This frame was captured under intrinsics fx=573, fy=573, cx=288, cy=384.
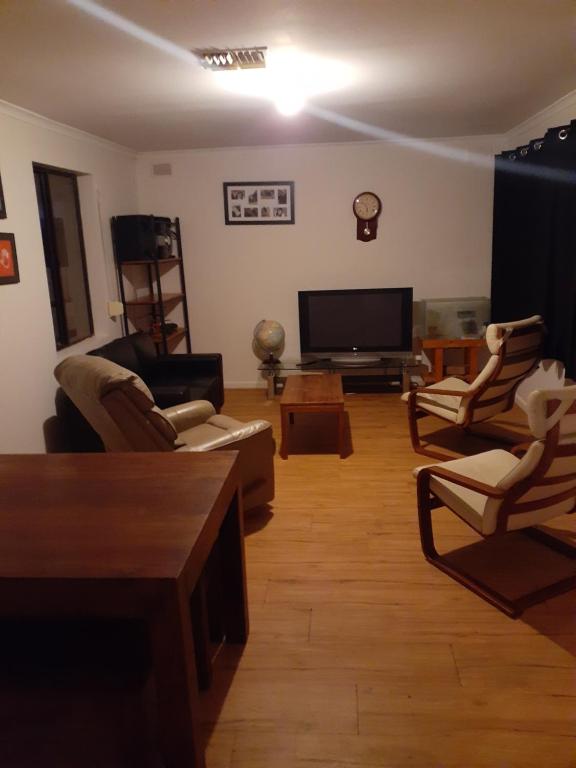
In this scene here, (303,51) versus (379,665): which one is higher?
(303,51)

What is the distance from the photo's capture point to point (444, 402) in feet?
13.8

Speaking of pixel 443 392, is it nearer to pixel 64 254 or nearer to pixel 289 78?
pixel 289 78

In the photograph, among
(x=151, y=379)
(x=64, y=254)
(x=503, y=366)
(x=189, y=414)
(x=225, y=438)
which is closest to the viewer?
(x=225, y=438)

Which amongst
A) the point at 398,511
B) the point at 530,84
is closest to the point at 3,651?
the point at 398,511

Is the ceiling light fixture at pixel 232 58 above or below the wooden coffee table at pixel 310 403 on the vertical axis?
above

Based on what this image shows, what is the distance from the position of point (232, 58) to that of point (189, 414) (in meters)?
2.03

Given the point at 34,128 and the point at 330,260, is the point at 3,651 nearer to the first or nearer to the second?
the point at 34,128

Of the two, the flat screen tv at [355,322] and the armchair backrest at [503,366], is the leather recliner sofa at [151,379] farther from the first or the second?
the armchair backrest at [503,366]

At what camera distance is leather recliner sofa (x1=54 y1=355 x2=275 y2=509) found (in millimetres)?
2842

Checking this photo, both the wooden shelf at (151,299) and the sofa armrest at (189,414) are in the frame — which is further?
the wooden shelf at (151,299)

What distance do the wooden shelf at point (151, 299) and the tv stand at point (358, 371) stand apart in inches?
44.4

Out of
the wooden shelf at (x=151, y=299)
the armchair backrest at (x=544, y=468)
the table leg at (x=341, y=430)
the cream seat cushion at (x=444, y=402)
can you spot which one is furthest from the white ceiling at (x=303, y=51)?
the table leg at (x=341, y=430)

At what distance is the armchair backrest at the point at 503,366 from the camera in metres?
3.79

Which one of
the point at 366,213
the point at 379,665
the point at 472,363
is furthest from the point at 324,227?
the point at 379,665
